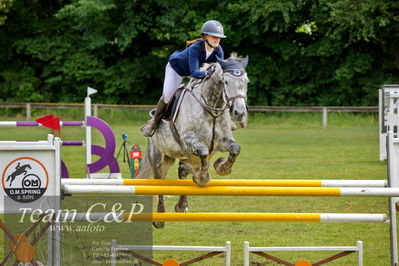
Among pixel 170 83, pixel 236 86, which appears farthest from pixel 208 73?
pixel 170 83

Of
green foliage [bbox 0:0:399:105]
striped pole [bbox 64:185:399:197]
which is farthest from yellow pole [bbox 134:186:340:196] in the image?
green foliage [bbox 0:0:399:105]

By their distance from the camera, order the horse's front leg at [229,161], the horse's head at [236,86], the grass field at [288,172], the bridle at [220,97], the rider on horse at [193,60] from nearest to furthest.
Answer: the horse's head at [236,86] < the bridle at [220,97] < the horse's front leg at [229,161] < the rider on horse at [193,60] < the grass field at [288,172]

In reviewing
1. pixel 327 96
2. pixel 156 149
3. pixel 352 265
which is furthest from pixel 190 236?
pixel 327 96

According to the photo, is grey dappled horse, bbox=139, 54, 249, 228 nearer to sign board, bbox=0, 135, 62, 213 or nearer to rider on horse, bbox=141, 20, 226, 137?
rider on horse, bbox=141, 20, 226, 137

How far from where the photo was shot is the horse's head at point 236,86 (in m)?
5.03

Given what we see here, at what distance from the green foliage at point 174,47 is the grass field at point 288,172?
3.26 metres

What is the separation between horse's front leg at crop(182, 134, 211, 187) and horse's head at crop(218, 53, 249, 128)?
0.44 m

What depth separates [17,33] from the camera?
28969 mm

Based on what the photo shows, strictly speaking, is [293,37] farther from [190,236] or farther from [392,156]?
[392,156]

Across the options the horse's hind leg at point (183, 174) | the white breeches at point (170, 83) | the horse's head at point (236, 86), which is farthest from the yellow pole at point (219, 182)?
the white breeches at point (170, 83)

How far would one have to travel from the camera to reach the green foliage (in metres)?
26.0

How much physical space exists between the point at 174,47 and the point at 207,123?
22421 mm

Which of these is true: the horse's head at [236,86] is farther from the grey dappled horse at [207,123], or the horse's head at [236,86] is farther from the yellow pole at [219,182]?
the yellow pole at [219,182]

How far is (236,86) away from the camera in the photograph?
5.17 meters
